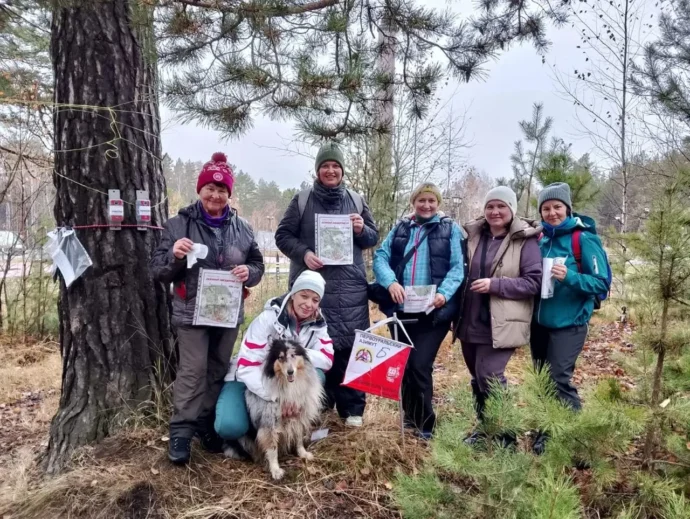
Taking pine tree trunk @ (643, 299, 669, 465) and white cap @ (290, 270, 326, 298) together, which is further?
white cap @ (290, 270, 326, 298)

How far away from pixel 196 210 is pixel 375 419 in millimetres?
2053

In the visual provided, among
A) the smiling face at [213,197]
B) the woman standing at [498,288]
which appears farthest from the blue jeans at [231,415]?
the woman standing at [498,288]

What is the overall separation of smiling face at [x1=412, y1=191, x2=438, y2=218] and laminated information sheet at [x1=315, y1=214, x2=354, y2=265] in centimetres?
53

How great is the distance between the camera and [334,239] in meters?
3.32

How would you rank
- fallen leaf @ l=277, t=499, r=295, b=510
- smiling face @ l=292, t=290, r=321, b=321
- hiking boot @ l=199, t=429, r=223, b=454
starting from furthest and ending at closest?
Result: hiking boot @ l=199, t=429, r=223, b=454
smiling face @ l=292, t=290, r=321, b=321
fallen leaf @ l=277, t=499, r=295, b=510

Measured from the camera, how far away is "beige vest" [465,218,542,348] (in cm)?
301

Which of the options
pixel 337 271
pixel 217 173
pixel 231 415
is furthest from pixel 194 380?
pixel 217 173

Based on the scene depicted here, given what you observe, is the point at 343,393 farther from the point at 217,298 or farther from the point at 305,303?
the point at 217,298

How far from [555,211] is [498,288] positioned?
69 centimetres

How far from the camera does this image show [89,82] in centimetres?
311

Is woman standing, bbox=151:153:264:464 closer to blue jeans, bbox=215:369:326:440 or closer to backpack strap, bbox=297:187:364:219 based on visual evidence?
blue jeans, bbox=215:369:326:440

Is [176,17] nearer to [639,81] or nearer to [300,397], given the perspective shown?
[300,397]

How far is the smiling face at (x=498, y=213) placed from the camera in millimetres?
3154

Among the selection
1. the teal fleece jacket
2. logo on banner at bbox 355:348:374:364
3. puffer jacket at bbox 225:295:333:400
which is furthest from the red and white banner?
the teal fleece jacket
